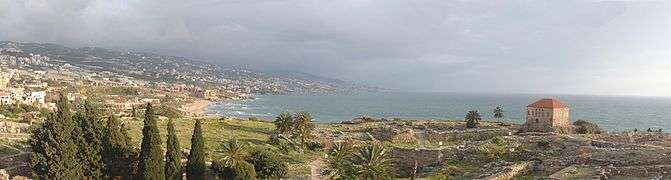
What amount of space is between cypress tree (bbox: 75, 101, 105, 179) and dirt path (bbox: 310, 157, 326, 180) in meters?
12.7

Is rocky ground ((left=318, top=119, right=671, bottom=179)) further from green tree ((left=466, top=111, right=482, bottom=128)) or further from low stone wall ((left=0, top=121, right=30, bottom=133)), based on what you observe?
low stone wall ((left=0, top=121, right=30, bottom=133))

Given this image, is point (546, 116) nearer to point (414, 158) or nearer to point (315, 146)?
point (414, 158)

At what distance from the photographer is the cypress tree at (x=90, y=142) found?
1224 inches

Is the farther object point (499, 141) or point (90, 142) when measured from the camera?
point (499, 141)

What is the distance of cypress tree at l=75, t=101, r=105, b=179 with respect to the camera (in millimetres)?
31078

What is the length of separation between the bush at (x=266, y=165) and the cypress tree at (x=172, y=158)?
5.36m

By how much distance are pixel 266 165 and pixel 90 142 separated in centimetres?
1029

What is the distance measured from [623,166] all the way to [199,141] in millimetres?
24323

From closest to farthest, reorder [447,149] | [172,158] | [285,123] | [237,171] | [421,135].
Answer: [172,158] → [237,171] → [447,149] → [285,123] → [421,135]

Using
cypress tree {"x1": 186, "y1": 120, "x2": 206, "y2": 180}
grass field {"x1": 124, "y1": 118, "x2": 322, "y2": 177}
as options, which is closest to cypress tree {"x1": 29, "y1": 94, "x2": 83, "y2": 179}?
cypress tree {"x1": 186, "y1": 120, "x2": 206, "y2": 180}

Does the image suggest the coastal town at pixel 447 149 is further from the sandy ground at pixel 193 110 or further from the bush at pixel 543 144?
the sandy ground at pixel 193 110

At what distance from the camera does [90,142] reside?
3253cm

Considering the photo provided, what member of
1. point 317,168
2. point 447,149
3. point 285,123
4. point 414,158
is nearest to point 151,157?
point 317,168

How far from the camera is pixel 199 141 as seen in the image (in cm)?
3081
